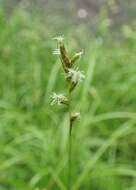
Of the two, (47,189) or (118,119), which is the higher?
(118,119)

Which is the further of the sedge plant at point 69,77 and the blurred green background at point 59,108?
the blurred green background at point 59,108

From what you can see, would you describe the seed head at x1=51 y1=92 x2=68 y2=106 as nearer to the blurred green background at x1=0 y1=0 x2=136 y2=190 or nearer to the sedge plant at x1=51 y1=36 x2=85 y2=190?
the sedge plant at x1=51 y1=36 x2=85 y2=190

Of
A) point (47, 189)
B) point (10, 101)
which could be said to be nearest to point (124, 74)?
point (10, 101)

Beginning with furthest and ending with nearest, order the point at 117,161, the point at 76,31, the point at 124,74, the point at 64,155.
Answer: the point at 76,31 < the point at 124,74 < the point at 117,161 < the point at 64,155

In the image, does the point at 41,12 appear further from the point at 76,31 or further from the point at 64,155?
the point at 64,155

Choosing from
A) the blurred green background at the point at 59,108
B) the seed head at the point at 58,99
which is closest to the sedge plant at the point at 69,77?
the seed head at the point at 58,99

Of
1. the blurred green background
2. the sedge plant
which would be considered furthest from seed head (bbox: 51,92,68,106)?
the blurred green background

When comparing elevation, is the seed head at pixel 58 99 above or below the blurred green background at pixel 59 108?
below

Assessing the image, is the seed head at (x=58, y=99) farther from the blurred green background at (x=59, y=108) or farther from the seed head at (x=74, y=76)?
the blurred green background at (x=59, y=108)

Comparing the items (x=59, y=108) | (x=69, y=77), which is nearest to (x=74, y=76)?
(x=69, y=77)
